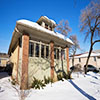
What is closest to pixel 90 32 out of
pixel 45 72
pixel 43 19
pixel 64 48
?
pixel 64 48

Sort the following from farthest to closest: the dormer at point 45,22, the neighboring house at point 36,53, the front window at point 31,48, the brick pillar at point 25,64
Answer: the dormer at point 45,22 → the front window at point 31,48 → the neighboring house at point 36,53 → the brick pillar at point 25,64

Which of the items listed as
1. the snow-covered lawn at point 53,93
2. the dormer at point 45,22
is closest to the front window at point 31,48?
the snow-covered lawn at point 53,93

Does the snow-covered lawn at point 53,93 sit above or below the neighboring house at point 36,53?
below

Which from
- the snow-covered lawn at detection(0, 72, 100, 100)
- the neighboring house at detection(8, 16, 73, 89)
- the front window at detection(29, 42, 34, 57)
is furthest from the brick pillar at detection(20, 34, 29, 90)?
the front window at detection(29, 42, 34, 57)

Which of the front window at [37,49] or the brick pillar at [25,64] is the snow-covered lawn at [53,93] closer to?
the brick pillar at [25,64]

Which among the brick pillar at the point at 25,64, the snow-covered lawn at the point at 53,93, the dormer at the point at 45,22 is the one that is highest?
the dormer at the point at 45,22

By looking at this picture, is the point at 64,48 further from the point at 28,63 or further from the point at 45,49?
the point at 28,63

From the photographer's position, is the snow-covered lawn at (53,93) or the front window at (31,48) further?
the front window at (31,48)

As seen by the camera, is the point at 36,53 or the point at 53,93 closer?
the point at 53,93

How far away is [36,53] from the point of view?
7047 mm

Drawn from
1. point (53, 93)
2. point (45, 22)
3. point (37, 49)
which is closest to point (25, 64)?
point (37, 49)

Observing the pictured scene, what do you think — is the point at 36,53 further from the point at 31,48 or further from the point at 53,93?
the point at 53,93

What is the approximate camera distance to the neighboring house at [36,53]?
5.31 metres

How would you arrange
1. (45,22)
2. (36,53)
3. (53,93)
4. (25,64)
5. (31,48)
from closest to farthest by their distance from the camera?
(53,93), (25,64), (31,48), (36,53), (45,22)
